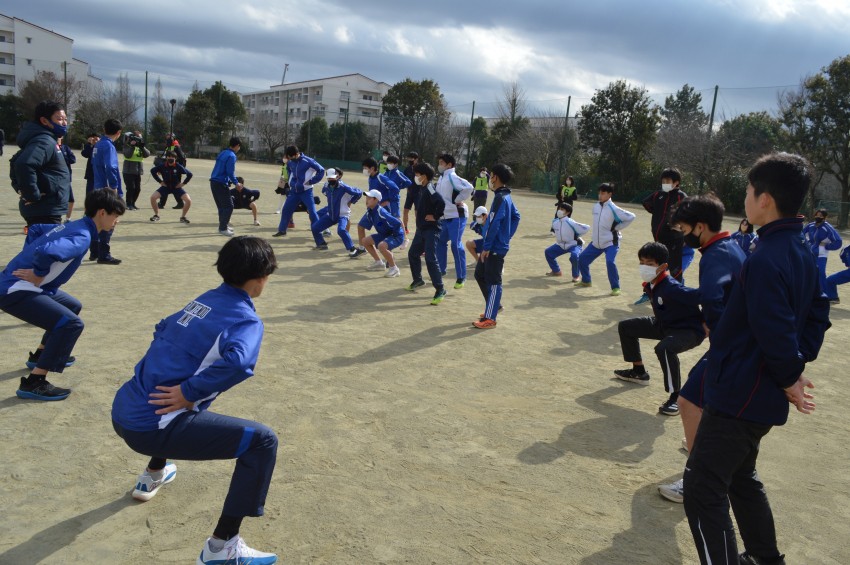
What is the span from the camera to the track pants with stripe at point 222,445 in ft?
7.63

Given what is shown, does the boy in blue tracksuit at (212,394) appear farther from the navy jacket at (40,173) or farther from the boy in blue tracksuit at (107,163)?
the boy in blue tracksuit at (107,163)

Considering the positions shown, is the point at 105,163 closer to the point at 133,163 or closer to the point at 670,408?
the point at 133,163

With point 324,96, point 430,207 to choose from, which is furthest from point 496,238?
point 324,96

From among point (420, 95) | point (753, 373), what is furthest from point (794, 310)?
point (420, 95)

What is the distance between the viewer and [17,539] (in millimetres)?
2531

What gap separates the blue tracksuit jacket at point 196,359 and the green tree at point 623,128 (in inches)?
1330

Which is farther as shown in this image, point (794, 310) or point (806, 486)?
point (806, 486)

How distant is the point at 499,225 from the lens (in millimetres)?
6293

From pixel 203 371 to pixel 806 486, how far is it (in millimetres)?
3680

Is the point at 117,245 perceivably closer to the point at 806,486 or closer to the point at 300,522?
the point at 300,522

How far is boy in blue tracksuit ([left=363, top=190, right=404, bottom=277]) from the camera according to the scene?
868cm

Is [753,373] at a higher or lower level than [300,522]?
higher

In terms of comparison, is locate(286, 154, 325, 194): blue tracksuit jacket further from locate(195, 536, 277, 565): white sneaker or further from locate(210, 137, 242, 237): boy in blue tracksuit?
locate(195, 536, 277, 565): white sneaker

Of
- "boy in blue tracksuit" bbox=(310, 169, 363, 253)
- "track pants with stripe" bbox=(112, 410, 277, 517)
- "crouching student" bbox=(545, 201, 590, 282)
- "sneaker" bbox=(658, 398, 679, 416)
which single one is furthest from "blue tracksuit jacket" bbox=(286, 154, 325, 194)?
"track pants with stripe" bbox=(112, 410, 277, 517)
